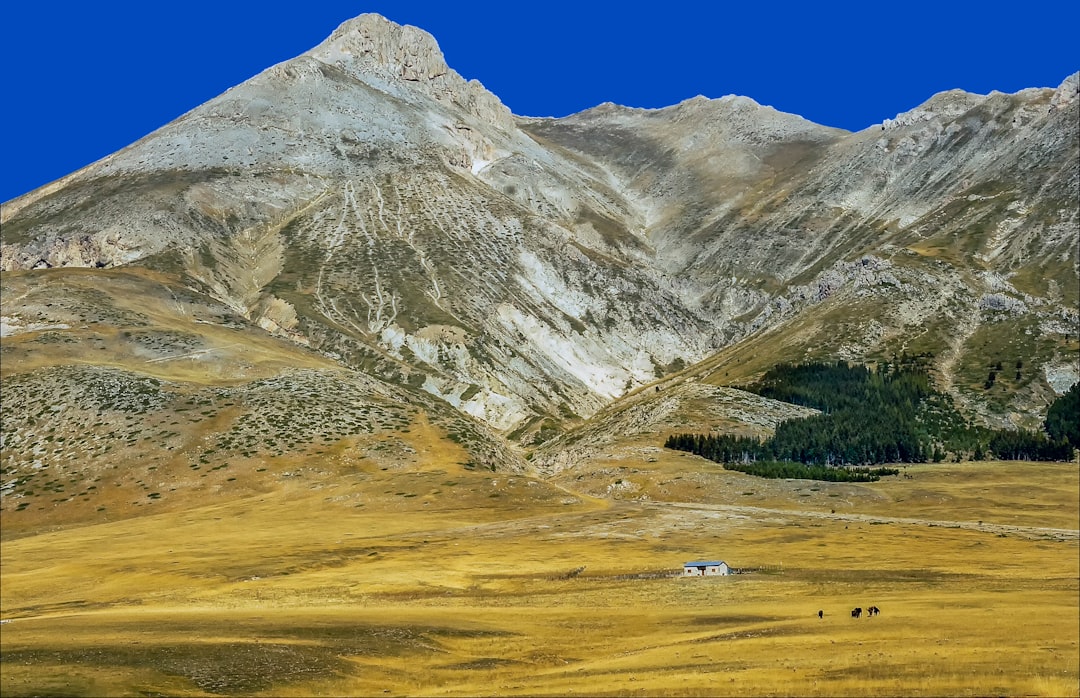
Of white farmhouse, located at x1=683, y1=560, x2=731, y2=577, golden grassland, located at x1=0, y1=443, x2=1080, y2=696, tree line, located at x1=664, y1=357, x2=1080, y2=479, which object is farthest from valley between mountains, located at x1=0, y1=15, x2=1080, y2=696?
tree line, located at x1=664, y1=357, x2=1080, y2=479

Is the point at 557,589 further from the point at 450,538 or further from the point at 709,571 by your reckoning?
the point at 450,538

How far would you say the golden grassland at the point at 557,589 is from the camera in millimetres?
41969

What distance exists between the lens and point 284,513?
115m

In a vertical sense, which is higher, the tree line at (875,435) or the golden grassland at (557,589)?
the tree line at (875,435)

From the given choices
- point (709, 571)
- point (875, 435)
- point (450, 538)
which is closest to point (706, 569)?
point (709, 571)


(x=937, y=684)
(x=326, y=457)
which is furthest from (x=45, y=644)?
(x=326, y=457)

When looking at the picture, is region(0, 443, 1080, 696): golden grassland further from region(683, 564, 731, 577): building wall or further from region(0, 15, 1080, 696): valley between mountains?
region(683, 564, 731, 577): building wall

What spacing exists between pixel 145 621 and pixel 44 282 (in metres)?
156

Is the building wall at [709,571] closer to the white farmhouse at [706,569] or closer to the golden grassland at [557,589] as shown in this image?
the white farmhouse at [706,569]

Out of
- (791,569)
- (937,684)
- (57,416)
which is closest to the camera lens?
(937,684)

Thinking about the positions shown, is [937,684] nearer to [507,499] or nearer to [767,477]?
[507,499]

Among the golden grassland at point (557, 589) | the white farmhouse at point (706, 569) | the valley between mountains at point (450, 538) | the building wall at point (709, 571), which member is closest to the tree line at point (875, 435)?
the valley between mountains at point (450, 538)

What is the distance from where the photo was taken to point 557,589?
73438 mm

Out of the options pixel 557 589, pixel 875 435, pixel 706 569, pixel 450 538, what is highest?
pixel 875 435
